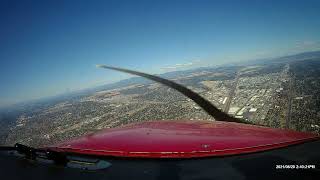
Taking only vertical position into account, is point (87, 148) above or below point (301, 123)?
above

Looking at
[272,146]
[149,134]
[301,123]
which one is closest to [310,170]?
[272,146]

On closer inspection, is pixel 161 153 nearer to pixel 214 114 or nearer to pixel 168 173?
pixel 168 173

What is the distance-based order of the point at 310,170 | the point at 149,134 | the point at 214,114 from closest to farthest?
the point at 310,170, the point at 149,134, the point at 214,114

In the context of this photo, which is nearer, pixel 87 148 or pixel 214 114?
pixel 87 148

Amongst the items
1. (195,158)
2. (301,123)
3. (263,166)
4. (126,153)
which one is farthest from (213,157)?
(301,123)

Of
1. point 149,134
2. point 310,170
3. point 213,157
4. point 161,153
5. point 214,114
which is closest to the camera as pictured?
point 310,170

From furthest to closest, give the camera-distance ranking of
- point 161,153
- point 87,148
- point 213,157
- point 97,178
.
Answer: point 87,148, point 161,153, point 213,157, point 97,178

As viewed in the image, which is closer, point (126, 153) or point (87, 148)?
point (126, 153)

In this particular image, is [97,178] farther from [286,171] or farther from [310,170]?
[310,170]

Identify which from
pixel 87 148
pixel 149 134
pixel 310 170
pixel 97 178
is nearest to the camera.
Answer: pixel 310 170
